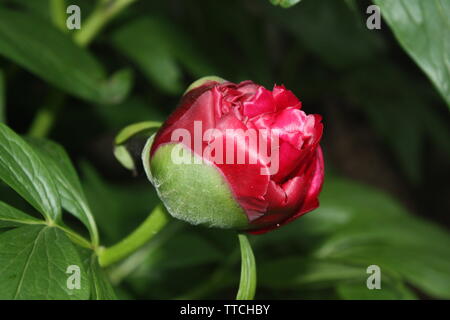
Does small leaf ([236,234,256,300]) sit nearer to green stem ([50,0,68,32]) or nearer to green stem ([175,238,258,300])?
green stem ([175,238,258,300])

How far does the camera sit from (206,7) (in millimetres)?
1396

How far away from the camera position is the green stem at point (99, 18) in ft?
3.34

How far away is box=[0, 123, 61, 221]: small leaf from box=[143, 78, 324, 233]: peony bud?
0.34ft

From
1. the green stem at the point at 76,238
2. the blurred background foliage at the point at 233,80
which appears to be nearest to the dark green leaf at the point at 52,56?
the blurred background foliage at the point at 233,80

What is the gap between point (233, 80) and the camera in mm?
1322

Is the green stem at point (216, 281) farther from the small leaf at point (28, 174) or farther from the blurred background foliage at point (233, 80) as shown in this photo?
the small leaf at point (28, 174)

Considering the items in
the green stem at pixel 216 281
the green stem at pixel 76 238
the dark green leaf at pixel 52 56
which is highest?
the dark green leaf at pixel 52 56

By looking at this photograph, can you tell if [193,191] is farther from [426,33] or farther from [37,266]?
[426,33]

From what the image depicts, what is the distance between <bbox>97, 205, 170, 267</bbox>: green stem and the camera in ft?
2.07

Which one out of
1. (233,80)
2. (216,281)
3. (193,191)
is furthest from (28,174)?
(233,80)

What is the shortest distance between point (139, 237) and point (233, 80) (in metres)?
0.72

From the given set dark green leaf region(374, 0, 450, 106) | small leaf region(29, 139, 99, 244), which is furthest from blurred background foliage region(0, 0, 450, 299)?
small leaf region(29, 139, 99, 244)
